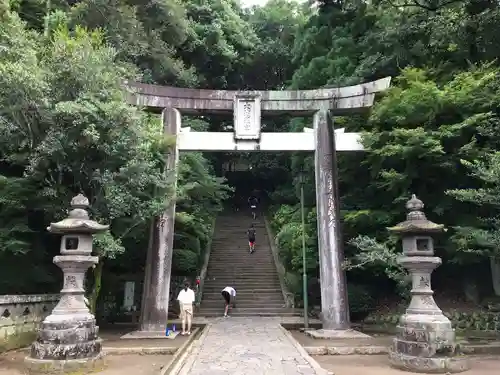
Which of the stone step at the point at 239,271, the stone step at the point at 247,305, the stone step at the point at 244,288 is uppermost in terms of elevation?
the stone step at the point at 239,271

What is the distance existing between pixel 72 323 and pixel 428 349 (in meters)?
6.40

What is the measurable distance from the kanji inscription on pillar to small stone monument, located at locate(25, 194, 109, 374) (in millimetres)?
5927

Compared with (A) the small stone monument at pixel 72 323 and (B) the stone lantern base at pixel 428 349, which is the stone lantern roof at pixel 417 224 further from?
(A) the small stone monument at pixel 72 323

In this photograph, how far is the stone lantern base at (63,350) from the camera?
24.7ft

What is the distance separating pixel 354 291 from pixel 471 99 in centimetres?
700

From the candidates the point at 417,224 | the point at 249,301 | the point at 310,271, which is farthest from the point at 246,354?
the point at 249,301

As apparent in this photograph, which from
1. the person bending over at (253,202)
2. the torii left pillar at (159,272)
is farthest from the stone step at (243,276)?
the person bending over at (253,202)

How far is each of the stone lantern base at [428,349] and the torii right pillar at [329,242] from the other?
334 cm

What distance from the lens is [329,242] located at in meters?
12.8

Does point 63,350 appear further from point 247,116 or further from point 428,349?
point 247,116

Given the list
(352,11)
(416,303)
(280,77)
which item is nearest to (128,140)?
(416,303)

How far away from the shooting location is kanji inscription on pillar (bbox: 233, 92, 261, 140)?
537 inches

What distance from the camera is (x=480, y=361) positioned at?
8.79 meters

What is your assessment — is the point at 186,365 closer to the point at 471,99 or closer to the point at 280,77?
the point at 471,99
